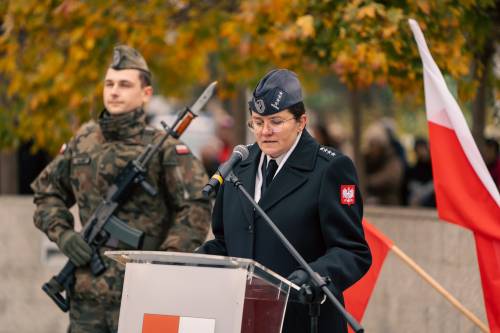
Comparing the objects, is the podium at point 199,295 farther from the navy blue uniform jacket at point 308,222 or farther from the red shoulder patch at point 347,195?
the red shoulder patch at point 347,195

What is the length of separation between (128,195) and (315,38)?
2272mm

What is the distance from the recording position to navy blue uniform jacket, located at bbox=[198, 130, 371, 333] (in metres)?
4.80

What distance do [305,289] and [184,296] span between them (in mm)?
448

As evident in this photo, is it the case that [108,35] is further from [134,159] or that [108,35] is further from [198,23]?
[134,159]

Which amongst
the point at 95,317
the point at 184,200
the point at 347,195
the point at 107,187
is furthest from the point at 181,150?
the point at 347,195

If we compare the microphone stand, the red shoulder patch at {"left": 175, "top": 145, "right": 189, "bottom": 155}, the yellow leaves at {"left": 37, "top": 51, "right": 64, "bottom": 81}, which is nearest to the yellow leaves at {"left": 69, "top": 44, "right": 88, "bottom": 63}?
the yellow leaves at {"left": 37, "top": 51, "right": 64, "bottom": 81}

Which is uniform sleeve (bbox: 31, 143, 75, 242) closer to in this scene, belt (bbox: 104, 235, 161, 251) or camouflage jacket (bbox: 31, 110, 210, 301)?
→ camouflage jacket (bbox: 31, 110, 210, 301)

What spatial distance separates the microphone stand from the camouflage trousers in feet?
7.02

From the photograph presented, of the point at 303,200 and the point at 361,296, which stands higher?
the point at 303,200

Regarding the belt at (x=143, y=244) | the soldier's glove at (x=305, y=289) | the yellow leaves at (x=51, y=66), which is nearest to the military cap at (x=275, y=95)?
the soldier's glove at (x=305, y=289)

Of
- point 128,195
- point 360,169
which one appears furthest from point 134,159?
point 360,169

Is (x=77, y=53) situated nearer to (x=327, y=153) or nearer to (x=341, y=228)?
(x=327, y=153)

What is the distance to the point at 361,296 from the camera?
669 cm

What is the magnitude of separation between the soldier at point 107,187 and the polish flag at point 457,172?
134 centimetres
